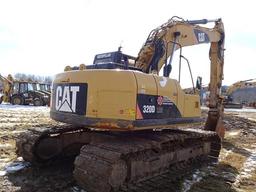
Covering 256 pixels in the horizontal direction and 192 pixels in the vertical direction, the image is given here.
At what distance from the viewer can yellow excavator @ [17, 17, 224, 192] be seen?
5.78 meters

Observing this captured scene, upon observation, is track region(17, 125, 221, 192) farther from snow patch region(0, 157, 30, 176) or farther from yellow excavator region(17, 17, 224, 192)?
snow patch region(0, 157, 30, 176)

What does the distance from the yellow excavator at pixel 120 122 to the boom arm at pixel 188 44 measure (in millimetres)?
35


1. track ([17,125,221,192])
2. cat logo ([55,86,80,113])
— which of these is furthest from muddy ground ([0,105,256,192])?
cat logo ([55,86,80,113])

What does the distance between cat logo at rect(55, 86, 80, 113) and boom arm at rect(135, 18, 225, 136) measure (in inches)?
83.8

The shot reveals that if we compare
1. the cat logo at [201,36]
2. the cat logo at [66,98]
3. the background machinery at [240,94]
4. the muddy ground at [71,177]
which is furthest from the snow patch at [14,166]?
the background machinery at [240,94]

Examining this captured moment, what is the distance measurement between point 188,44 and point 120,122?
463cm

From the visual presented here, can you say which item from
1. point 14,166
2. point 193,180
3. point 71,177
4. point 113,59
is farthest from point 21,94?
point 193,180

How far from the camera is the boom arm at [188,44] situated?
8578 millimetres

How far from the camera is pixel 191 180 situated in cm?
693

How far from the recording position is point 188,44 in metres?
9.80

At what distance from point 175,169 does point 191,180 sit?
0.57m

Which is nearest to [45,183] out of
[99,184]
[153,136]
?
[99,184]

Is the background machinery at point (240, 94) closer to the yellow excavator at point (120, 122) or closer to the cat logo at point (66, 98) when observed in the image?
the yellow excavator at point (120, 122)

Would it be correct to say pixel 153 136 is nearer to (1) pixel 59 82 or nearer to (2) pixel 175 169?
(2) pixel 175 169
